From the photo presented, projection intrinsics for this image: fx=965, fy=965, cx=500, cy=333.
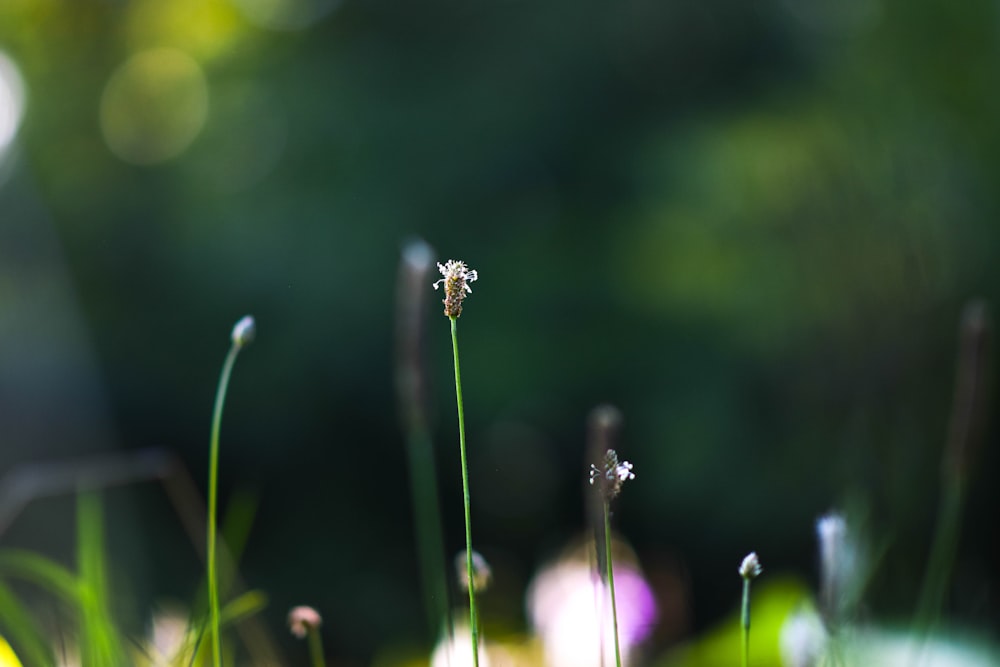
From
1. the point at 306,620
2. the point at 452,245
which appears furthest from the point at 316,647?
the point at 452,245

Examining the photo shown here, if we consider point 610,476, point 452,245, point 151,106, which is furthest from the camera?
point 151,106

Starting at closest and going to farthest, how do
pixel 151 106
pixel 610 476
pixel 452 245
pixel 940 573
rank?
pixel 610 476 → pixel 940 573 → pixel 452 245 → pixel 151 106

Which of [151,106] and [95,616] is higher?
[151,106]

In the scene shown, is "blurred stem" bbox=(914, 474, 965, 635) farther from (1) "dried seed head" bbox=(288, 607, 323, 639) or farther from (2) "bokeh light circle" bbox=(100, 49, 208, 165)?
(2) "bokeh light circle" bbox=(100, 49, 208, 165)

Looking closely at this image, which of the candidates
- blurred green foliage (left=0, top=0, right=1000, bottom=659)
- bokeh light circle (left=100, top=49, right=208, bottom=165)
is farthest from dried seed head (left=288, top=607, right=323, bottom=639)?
bokeh light circle (left=100, top=49, right=208, bottom=165)

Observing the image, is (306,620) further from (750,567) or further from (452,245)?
(452,245)

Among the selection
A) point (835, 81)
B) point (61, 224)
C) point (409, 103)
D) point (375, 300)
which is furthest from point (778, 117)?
point (61, 224)

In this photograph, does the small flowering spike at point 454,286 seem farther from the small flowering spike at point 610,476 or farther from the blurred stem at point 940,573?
the blurred stem at point 940,573

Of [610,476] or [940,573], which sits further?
[940,573]
